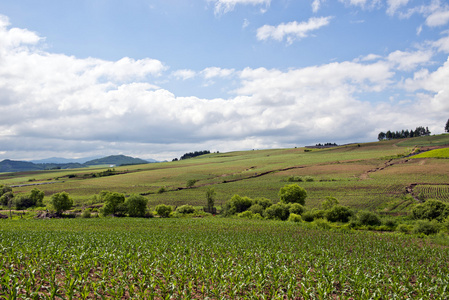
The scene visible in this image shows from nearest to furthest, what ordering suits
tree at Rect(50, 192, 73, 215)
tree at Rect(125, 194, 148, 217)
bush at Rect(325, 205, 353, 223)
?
bush at Rect(325, 205, 353, 223)
tree at Rect(125, 194, 148, 217)
tree at Rect(50, 192, 73, 215)

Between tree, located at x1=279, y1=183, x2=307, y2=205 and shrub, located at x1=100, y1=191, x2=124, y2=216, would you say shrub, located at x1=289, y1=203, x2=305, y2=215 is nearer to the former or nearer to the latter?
tree, located at x1=279, y1=183, x2=307, y2=205

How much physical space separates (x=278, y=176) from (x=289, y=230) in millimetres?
72590

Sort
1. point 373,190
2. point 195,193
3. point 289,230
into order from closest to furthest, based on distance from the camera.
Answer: point 289,230
point 373,190
point 195,193

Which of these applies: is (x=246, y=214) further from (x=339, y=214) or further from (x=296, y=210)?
(x=339, y=214)

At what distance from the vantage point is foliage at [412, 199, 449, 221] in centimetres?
4500

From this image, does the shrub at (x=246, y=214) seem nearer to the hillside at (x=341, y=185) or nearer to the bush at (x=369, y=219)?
the hillside at (x=341, y=185)

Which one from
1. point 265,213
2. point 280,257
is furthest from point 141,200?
point 280,257

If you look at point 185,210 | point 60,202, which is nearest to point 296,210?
point 185,210

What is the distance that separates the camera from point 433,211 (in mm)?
45875

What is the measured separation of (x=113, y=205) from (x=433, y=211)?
6822 cm

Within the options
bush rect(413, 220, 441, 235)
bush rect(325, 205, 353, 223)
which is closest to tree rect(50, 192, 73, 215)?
bush rect(325, 205, 353, 223)

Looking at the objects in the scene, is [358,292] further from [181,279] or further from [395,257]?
[395,257]

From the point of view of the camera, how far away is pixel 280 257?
70.7 feet

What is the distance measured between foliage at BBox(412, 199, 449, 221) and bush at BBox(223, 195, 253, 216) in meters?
35.9
